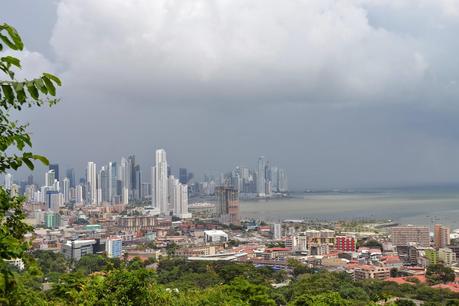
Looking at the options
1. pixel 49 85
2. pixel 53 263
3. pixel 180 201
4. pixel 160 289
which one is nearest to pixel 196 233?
pixel 180 201

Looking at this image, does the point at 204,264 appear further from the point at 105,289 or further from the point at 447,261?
the point at 105,289

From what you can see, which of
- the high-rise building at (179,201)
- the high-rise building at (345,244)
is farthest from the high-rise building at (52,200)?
the high-rise building at (345,244)

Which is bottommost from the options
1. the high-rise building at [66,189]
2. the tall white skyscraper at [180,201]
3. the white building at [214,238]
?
the white building at [214,238]

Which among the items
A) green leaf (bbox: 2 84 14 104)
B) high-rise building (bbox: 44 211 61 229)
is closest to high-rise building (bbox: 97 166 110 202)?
high-rise building (bbox: 44 211 61 229)

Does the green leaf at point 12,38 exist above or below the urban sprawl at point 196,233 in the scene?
above

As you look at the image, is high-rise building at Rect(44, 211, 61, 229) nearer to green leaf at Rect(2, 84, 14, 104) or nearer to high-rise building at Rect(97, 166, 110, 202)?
high-rise building at Rect(97, 166, 110, 202)

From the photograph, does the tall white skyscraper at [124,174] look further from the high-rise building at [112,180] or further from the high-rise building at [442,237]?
the high-rise building at [442,237]
